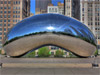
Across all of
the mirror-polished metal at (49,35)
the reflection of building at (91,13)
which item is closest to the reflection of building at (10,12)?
the reflection of building at (91,13)

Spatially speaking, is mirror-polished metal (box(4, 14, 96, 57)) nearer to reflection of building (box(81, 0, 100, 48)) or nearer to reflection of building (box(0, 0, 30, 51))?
reflection of building (box(81, 0, 100, 48))

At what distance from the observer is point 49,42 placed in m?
8.38

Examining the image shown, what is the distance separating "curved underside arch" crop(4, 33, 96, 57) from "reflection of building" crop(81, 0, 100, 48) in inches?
2674

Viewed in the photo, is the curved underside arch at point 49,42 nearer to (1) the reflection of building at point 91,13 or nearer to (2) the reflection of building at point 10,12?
(1) the reflection of building at point 91,13

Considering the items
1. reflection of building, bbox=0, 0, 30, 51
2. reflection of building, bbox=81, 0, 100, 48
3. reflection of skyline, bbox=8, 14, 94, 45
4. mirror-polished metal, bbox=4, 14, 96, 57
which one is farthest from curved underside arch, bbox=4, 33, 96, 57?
reflection of building, bbox=0, 0, 30, 51

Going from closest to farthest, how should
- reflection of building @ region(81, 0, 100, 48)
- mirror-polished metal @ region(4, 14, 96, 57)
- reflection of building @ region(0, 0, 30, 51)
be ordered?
mirror-polished metal @ region(4, 14, 96, 57), reflection of building @ region(81, 0, 100, 48), reflection of building @ region(0, 0, 30, 51)

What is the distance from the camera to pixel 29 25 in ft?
26.8

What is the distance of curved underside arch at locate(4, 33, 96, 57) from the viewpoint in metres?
8.05

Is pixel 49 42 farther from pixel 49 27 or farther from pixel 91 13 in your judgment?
pixel 91 13

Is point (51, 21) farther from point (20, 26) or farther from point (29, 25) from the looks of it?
point (20, 26)

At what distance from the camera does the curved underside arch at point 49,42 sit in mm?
8055

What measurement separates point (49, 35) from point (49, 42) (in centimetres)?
59

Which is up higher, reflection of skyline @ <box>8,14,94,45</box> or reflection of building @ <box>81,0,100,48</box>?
reflection of building @ <box>81,0,100,48</box>

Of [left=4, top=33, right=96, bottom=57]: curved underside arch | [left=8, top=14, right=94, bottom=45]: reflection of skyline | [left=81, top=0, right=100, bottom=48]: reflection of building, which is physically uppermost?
[left=81, top=0, right=100, bottom=48]: reflection of building
